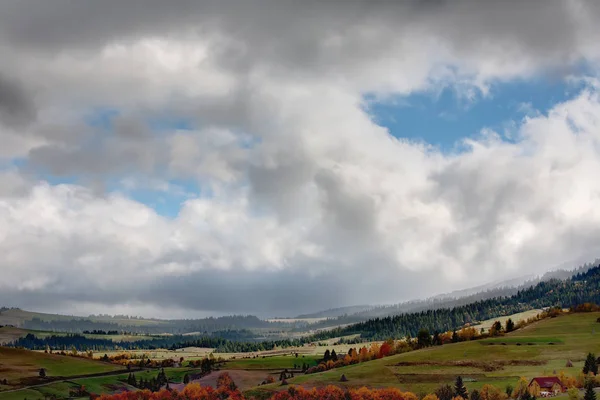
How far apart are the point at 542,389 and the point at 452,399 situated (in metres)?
30.4

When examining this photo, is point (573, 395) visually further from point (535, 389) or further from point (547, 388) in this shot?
point (535, 389)

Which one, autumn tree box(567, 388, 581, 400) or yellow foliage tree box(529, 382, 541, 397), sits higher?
autumn tree box(567, 388, 581, 400)

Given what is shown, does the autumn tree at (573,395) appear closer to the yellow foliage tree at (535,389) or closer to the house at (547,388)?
the house at (547,388)

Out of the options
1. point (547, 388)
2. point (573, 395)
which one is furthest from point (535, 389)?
point (573, 395)

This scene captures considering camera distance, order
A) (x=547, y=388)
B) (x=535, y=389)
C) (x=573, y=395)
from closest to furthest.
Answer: (x=573, y=395) < (x=547, y=388) < (x=535, y=389)

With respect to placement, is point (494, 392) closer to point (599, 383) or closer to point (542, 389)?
point (542, 389)

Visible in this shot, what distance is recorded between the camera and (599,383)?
197000 mm

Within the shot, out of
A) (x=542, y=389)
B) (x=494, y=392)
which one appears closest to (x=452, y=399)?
(x=494, y=392)

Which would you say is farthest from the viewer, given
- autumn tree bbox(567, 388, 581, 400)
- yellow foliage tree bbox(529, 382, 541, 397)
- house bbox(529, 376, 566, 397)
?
yellow foliage tree bbox(529, 382, 541, 397)

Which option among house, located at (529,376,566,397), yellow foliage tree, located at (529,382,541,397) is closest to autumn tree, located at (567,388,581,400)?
house, located at (529,376,566,397)

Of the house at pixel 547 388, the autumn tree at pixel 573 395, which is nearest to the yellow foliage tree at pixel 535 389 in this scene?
the house at pixel 547 388

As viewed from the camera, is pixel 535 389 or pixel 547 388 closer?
pixel 547 388

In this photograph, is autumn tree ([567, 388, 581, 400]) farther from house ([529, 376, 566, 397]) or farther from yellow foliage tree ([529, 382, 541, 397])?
A: yellow foliage tree ([529, 382, 541, 397])

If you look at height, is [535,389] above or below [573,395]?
below
